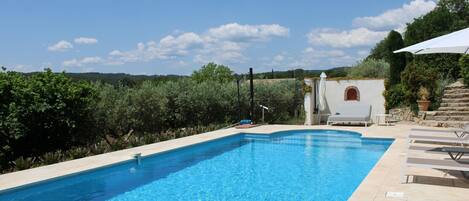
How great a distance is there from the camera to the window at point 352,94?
16703 mm

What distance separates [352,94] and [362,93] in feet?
1.44

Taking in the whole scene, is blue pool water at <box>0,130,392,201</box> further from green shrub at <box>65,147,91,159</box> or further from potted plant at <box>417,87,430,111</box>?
potted plant at <box>417,87,430,111</box>

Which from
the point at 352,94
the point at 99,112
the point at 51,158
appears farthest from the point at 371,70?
the point at 51,158

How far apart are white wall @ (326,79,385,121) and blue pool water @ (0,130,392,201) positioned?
4269 millimetres

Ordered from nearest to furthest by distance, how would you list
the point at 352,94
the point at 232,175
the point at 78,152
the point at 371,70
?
the point at 232,175 < the point at 78,152 < the point at 352,94 < the point at 371,70

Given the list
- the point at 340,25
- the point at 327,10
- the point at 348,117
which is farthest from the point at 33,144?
the point at 340,25

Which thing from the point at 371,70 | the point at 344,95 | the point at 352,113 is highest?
the point at 371,70

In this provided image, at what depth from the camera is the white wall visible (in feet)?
53.3

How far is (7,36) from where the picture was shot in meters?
11.1

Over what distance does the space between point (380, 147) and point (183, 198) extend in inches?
275

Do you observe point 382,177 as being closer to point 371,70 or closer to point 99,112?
point 99,112

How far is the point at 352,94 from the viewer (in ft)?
55.3

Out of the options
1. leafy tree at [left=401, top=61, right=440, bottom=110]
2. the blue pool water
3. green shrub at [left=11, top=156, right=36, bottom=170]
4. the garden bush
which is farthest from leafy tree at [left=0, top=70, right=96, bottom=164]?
leafy tree at [left=401, top=61, right=440, bottom=110]

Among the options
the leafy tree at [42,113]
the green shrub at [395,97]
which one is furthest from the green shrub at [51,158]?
the green shrub at [395,97]
